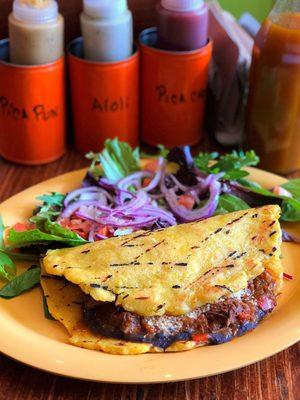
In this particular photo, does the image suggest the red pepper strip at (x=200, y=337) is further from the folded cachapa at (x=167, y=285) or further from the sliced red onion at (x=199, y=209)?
the sliced red onion at (x=199, y=209)

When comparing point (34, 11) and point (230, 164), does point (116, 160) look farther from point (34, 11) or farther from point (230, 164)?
point (34, 11)

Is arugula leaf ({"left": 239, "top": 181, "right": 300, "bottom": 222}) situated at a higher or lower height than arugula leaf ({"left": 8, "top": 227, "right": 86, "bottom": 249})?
lower

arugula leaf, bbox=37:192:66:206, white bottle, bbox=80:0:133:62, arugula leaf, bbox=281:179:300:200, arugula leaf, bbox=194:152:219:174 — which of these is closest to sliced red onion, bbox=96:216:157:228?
arugula leaf, bbox=37:192:66:206

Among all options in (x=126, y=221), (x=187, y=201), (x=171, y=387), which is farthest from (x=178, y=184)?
(x=171, y=387)

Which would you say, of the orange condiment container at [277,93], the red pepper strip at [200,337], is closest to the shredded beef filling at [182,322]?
the red pepper strip at [200,337]

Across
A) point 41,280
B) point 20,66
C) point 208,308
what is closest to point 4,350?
point 41,280

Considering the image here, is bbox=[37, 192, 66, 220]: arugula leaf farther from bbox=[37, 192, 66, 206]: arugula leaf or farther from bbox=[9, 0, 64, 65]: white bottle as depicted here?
bbox=[9, 0, 64, 65]: white bottle
